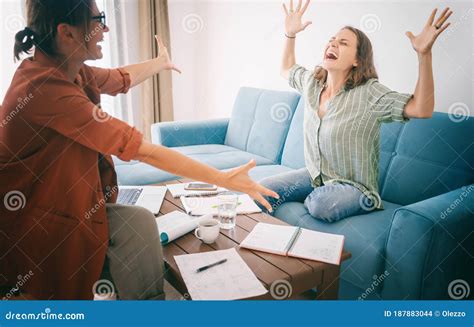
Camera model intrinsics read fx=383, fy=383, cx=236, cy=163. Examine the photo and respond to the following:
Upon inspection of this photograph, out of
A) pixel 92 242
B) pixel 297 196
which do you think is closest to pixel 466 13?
pixel 297 196

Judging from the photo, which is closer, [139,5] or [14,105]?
[14,105]

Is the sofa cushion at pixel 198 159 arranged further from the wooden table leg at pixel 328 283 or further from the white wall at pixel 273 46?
the wooden table leg at pixel 328 283

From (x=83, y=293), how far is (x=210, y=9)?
257 cm

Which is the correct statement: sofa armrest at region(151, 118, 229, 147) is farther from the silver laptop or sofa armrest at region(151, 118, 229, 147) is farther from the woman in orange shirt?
the woman in orange shirt

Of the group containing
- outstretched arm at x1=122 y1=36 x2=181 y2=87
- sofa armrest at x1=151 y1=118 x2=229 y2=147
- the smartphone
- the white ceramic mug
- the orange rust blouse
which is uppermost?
outstretched arm at x1=122 y1=36 x2=181 y2=87

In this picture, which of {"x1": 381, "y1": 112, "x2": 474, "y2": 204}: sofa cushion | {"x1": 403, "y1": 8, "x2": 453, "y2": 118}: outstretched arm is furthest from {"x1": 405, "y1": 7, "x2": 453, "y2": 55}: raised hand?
{"x1": 381, "y1": 112, "x2": 474, "y2": 204}: sofa cushion

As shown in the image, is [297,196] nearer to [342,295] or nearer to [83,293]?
[342,295]

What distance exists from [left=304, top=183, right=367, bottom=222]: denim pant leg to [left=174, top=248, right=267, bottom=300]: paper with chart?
535mm

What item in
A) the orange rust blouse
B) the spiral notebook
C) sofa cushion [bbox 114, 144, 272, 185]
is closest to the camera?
the orange rust blouse

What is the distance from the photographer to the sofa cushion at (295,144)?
2076 millimetres

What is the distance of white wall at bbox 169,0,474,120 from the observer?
1.63m

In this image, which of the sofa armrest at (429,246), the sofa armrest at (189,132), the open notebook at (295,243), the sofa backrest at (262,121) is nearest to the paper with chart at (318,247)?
the open notebook at (295,243)

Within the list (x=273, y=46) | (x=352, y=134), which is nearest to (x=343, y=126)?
(x=352, y=134)
